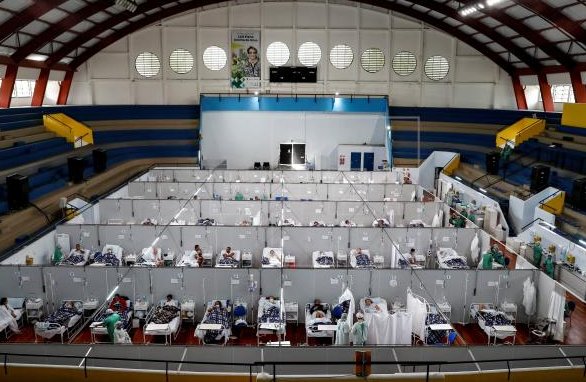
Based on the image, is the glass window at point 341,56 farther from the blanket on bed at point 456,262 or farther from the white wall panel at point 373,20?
the blanket on bed at point 456,262

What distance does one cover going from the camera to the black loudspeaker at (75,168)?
20.2 meters

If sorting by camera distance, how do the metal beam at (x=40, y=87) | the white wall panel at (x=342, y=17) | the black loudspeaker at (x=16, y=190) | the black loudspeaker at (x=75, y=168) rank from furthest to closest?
the white wall panel at (x=342, y=17), the metal beam at (x=40, y=87), the black loudspeaker at (x=75, y=168), the black loudspeaker at (x=16, y=190)

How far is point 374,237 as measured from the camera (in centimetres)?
1475

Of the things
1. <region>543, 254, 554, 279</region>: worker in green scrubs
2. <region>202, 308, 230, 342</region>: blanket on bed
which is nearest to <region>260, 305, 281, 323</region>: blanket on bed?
→ <region>202, 308, 230, 342</region>: blanket on bed

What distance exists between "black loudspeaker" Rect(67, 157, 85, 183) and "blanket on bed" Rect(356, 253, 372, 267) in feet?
42.9

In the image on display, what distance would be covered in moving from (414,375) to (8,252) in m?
12.0

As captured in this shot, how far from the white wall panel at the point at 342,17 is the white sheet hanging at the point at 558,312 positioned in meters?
22.7

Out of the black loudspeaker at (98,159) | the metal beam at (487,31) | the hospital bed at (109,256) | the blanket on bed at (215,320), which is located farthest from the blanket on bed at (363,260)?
the metal beam at (487,31)

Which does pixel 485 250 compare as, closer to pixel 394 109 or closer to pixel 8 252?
pixel 8 252

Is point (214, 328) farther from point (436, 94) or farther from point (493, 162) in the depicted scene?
point (436, 94)

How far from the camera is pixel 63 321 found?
10.9 metres

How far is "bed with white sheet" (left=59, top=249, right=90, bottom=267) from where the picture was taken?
14.1 m

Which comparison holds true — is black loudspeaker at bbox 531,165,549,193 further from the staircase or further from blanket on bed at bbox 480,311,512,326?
blanket on bed at bbox 480,311,512,326

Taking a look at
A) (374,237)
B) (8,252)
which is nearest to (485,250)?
(374,237)
